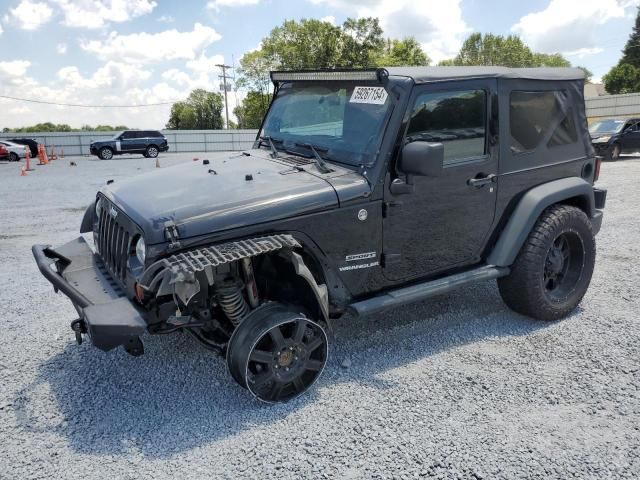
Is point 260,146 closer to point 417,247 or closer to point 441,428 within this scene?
point 417,247

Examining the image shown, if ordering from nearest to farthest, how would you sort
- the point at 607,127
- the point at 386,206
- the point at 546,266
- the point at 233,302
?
the point at 233,302
the point at 386,206
the point at 546,266
the point at 607,127

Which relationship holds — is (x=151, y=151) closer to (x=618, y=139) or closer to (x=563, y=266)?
(x=618, y=139)

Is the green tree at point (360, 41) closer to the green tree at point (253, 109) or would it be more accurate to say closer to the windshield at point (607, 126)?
the green tree at point (253, 109)

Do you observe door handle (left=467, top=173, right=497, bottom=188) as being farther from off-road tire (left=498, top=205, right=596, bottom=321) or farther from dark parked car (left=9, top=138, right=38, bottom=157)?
dark parked car (left=9, top=138, right=38, bottom=157)

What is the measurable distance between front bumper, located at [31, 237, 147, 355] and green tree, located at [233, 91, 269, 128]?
161 feet

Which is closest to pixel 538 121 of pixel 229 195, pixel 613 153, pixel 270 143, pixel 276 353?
pixel 270 143

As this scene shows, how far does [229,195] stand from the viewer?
3.14 metres

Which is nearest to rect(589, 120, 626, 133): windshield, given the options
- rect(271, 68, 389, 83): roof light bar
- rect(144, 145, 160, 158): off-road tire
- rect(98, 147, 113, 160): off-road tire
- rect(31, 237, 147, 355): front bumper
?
rect(271, 68, 389, 83): roof light bar

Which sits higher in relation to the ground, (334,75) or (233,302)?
(334,75)

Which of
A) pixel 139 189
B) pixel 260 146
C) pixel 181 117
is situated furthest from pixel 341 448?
pixel 181 117

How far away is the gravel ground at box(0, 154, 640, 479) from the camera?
106 inches

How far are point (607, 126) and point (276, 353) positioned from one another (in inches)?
706


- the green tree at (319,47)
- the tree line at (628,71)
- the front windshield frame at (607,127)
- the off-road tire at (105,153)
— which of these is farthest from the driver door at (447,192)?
the tree line at (628,71)

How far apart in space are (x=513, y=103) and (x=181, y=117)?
89448 mm
